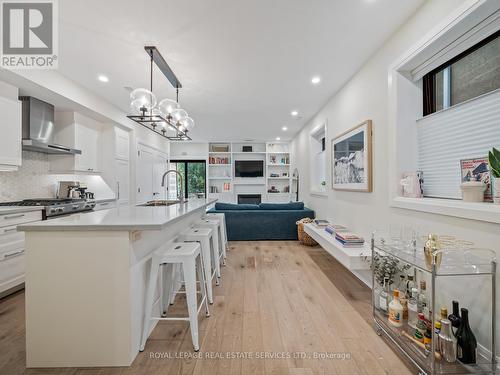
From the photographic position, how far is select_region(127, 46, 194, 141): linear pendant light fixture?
7.84ft

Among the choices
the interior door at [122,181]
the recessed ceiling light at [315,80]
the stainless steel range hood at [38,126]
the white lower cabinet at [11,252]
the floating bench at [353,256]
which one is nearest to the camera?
the floating bench at [353,256]

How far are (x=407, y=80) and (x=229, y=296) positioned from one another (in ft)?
9.03

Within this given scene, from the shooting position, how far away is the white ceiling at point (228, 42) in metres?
1.94

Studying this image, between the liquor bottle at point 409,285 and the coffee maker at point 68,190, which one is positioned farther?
the coffee maker at point 68,190

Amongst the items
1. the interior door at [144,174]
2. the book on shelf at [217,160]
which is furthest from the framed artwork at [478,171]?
the book on shelf at [217,160]

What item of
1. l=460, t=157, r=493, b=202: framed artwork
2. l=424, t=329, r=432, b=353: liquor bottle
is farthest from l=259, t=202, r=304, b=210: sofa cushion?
l=424, t=329, r=432, b=353: liquor bottle

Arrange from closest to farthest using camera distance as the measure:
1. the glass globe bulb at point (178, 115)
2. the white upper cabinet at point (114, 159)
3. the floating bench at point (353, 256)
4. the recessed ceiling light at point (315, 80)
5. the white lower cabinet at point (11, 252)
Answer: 1. the floating bench at point (353, 256)
2. the white lower cabinet at point (11, 252)
3. the glass globe bulb at point (178, 115)
4. the recessed ceiling light at point (315, 80)
5. the white upper cabinet at point (114, 159)

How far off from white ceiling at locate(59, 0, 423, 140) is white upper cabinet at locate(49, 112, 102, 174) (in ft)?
2.13

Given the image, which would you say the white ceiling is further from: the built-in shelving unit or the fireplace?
the fireplace

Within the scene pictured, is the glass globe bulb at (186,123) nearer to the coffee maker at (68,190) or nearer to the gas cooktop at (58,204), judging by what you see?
the gas cooktop at (58,204)

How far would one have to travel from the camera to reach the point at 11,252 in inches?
101

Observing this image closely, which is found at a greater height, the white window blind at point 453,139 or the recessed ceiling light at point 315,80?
the recessed ceiling light at point 315,80

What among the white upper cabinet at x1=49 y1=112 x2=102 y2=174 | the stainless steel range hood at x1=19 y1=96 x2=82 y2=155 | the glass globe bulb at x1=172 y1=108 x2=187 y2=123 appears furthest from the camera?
the white upper cabinet at x1=49 y1=112 x2=102 y2=174

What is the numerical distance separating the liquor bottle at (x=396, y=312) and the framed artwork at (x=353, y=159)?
1232 millimetres
